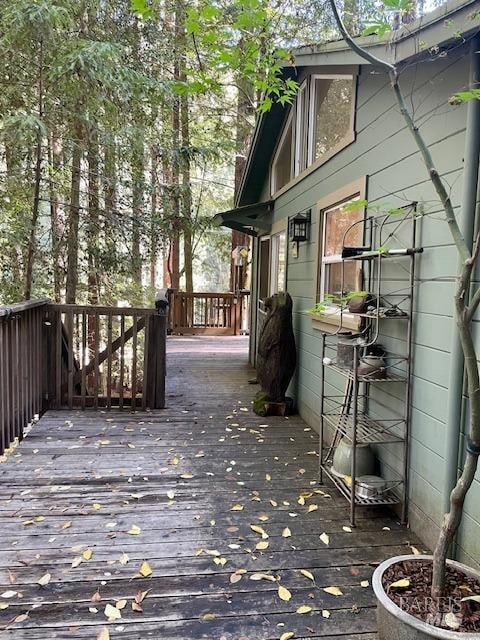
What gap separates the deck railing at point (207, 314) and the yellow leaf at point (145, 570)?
995cm

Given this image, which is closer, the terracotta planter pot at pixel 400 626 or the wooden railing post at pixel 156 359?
the terracotta planter pot at pixel 400 626

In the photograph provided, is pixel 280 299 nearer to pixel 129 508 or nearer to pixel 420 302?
pixel 420 302

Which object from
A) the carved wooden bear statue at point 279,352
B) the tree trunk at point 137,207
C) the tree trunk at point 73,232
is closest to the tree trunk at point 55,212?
the tree trunk at point 73,232

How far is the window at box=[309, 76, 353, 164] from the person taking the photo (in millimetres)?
3939

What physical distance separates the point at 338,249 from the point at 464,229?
6.62 ft

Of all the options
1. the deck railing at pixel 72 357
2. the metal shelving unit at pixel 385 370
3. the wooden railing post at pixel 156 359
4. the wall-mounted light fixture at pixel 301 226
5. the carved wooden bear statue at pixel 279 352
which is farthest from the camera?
the carved wooden bear statue at pixel 279 352

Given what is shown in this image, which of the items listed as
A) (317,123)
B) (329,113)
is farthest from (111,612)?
(317,123)

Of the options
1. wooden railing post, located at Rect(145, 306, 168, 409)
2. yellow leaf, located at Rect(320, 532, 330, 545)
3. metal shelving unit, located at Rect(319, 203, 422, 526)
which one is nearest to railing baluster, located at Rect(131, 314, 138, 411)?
wooden railing post, located at Rect(145, 306, 168, 409)

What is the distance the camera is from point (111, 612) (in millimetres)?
1917

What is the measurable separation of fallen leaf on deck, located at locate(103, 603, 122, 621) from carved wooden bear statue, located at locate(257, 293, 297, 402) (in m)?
3.35

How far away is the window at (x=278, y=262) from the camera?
246 inches

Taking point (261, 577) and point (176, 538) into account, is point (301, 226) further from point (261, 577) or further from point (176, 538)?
point (261, 577)

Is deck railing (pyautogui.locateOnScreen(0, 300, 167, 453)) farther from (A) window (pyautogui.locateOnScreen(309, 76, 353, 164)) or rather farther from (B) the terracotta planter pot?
(B) the terracotta planter pot

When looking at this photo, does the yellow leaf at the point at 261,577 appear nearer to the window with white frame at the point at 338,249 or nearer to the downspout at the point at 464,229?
the downspout at the point at 464,229
